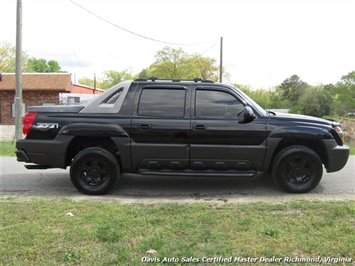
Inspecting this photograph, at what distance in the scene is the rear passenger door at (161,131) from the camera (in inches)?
201

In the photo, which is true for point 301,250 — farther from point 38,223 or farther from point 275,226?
point 38,223

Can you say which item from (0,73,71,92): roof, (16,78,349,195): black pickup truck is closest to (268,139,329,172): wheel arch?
(16,78,349,195): black pickup truck

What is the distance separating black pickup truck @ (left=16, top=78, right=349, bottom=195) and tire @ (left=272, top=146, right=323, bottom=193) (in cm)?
2

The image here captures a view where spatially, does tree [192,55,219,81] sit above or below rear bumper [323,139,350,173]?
above

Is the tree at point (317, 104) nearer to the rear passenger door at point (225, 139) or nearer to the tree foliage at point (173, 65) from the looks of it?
the tree foliage at point (173, 65)

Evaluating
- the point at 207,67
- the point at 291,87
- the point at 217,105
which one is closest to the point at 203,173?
the point at 217,105

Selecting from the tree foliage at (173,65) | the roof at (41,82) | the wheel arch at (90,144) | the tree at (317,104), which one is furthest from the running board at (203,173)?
the tree at (317,104)

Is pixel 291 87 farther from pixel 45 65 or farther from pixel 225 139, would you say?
pixel 225 139

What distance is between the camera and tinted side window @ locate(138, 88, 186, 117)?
521 centimetres

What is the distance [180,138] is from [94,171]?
1551 millimetres

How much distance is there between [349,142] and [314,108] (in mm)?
33979

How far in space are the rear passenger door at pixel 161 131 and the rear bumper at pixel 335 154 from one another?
234 cm

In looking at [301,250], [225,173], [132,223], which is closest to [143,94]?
[225,173]

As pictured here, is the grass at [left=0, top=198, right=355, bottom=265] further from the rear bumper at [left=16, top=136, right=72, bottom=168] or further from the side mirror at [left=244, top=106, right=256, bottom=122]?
the side mirror at [left=244, top=106, right=256, bottom=122]
